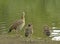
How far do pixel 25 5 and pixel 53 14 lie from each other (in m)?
4.07

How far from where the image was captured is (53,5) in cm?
2484

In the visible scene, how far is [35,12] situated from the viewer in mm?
22531

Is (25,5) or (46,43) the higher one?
(25,5)

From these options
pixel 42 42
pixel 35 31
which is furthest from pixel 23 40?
pixel 35 31

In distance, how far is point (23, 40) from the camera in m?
12.1

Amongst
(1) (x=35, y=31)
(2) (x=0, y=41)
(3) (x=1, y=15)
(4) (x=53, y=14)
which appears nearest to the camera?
(2) (x=0, y=41)

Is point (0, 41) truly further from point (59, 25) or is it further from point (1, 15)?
point (1, 15)

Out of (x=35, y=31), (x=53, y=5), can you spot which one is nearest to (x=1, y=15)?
(x=35, y=31)

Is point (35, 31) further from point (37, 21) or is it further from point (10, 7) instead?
point (10, 7)

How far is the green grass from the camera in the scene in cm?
1764

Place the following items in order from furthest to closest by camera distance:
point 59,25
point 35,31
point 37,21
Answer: point 37,21, point 59,25, point 35,31

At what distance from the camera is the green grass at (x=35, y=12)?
17.6m

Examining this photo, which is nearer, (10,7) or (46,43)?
(46,43)

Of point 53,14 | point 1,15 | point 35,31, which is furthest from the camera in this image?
point 53,14
